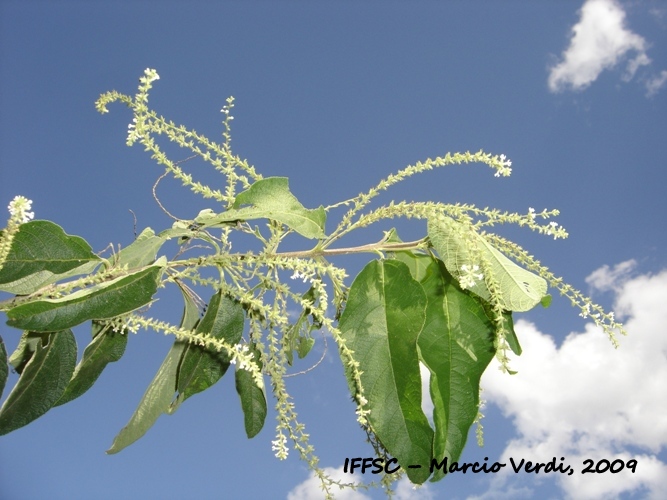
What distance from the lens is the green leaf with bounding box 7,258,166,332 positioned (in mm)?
1326

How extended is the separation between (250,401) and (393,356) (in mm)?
518

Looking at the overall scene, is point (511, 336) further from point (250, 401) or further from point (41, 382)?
point (41, 382)

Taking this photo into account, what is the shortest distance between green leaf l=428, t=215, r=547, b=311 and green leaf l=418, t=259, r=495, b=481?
94mm

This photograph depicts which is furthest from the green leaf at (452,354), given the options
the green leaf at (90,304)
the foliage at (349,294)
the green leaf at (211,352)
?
the green leaf at (90,304)

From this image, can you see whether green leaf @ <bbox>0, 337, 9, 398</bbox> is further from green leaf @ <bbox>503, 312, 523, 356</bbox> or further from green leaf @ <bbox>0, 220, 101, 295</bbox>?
green leaf @ <bbox>503, 312, 523, 356</bbox>

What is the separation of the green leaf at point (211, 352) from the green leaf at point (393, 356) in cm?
34

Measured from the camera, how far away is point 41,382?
1723 mm

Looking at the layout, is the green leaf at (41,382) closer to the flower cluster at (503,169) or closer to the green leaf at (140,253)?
the green leaf at (140,253)

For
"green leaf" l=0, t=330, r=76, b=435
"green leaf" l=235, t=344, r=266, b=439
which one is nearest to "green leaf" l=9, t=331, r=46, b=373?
"green leaf" l=0, t=330, r=76, b=435

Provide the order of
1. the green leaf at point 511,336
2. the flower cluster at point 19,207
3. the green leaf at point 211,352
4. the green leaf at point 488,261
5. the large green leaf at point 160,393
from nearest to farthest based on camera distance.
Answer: the flower cluster at point 19,207, the green leaf at point 488,261, the green leaf at point 511,336, the green leaf at point 211,352, the large green leaf at point 160,393

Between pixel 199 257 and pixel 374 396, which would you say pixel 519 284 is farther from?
pixel 199 257

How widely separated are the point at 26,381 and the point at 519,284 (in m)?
1.29

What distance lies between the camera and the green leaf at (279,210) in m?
1.55

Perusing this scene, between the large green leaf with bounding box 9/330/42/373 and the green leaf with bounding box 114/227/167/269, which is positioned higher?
the green leaf with bounding box 114/227/167/269
